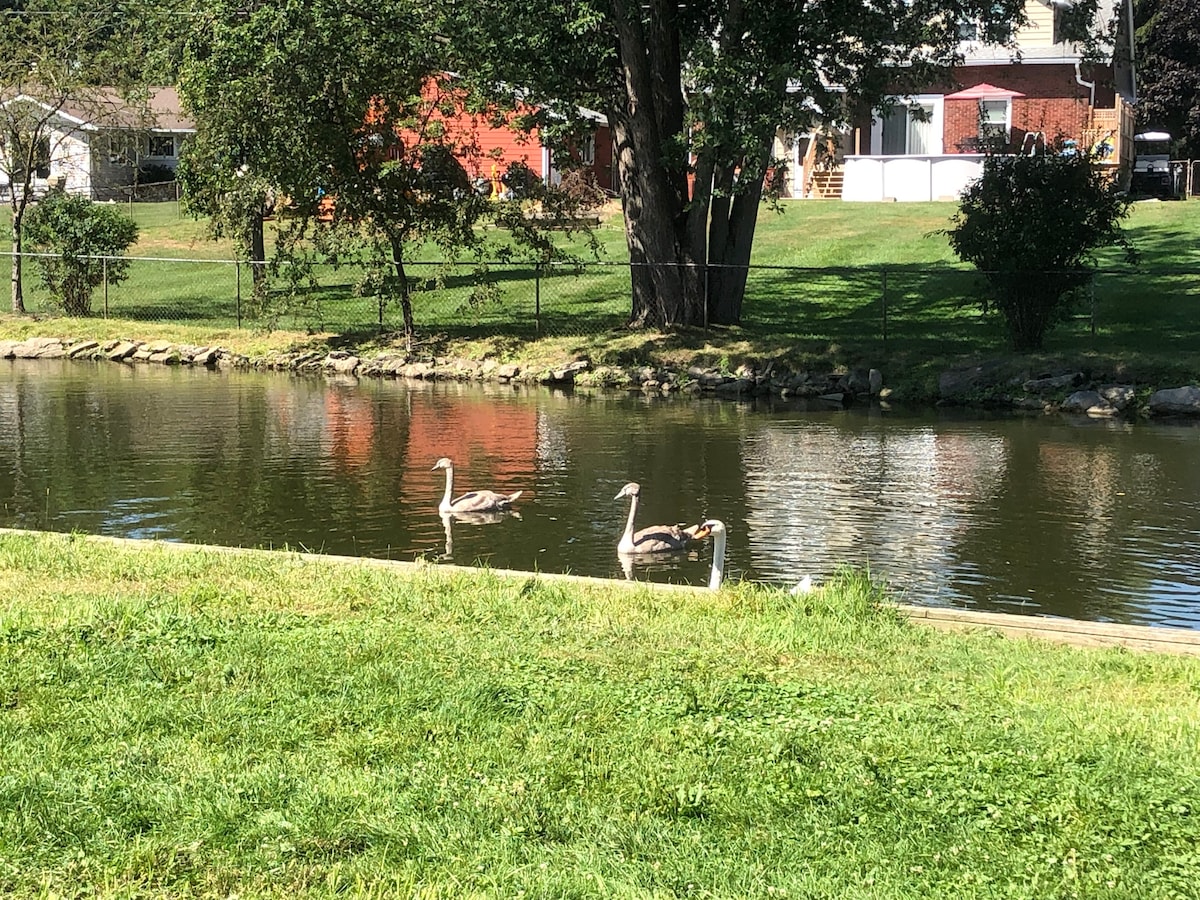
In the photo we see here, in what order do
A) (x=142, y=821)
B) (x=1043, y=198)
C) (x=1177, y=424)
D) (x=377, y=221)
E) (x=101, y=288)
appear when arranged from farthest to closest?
(x=101, y=288) → (x=377, y=221) → (x=1043, y=198) → (x=1177, y=424) → (x=142, y=821)

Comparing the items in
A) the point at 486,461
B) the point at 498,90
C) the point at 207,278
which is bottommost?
the point at 486,461

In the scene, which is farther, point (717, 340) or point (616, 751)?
point (717, 340)

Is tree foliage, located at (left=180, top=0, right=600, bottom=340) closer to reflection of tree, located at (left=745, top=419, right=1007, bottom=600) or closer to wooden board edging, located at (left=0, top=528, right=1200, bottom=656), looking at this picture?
reflection of tree, located at (left=745, top=419, right=1007, bottom=600)

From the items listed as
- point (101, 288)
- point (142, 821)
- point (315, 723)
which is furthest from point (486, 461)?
point (101, 288)

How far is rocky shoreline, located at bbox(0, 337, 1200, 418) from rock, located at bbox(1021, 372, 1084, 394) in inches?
0.6

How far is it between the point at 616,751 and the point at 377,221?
23209 mm

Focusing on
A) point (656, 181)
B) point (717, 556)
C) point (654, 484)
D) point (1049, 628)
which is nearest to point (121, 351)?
point (656, 181)

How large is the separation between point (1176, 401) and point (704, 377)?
7.44 meters

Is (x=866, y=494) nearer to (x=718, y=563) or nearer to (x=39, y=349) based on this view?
(x=718, y=563)

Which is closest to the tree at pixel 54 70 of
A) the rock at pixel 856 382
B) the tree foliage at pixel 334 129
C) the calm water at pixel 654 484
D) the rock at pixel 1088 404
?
the tree foliage at pixel 334 129

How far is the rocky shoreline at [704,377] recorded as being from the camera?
875 inches

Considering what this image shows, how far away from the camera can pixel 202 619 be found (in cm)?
809

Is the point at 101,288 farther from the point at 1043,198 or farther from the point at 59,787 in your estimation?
the point at 59,787

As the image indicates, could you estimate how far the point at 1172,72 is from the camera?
54531mm
